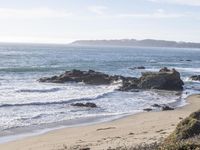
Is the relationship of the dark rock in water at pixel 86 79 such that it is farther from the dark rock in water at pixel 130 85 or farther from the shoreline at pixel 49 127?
the shoreline at pixel 49 127

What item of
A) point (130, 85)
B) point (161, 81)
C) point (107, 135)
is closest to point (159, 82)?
point (161, 81)

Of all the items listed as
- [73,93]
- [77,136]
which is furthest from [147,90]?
[77,136]

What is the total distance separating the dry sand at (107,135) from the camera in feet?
59.6

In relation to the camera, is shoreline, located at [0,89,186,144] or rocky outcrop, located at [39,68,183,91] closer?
shoreline, located at [0,89,186,144]

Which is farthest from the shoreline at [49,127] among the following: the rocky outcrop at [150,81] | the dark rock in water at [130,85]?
the rocky outcrop at [150,81]

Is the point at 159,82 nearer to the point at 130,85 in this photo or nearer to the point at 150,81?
the point at 150,81

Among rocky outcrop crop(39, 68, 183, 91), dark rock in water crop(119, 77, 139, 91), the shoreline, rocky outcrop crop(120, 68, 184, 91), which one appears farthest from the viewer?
rocky outcrop crop(120, 68, 184, 91)

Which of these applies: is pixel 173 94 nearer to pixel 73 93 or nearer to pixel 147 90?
pixel 147 90

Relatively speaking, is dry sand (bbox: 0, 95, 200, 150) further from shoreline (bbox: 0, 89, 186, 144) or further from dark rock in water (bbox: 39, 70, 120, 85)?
dark rock in water (bbox: 39, 70, 120, 85)

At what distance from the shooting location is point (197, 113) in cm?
1833

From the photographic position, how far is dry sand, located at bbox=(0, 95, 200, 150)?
1817 centimetres

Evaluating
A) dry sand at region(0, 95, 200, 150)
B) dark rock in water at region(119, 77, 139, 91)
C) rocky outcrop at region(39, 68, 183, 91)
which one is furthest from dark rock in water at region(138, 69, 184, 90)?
dry sand at region(0, 95, 200, 150)

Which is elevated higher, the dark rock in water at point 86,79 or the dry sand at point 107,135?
the dry sand at point 107,135

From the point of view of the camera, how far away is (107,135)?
68.8 ft
